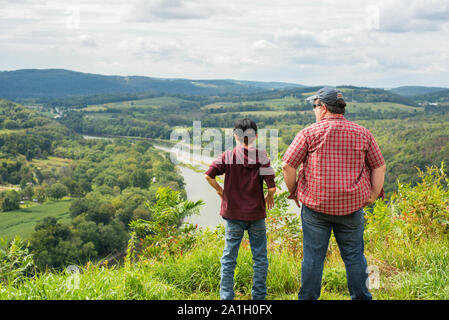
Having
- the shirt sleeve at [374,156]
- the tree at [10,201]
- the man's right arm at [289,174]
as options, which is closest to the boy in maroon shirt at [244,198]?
the man's right arm at [289,174]

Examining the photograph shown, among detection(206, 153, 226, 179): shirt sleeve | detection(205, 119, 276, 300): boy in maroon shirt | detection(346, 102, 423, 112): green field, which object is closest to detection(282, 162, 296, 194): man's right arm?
detection(205, 119, 276, 300): boy in maroon shirt

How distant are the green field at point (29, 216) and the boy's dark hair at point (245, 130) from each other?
4553 centimetres

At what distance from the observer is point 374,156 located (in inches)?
112

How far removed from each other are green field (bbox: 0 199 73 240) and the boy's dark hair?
45.5 metres

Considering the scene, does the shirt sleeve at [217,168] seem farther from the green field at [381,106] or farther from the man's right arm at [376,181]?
the green field at [381,106]

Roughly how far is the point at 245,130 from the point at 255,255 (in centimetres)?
105

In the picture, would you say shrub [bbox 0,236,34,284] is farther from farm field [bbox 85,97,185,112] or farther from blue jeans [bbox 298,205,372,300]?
farm field [bbox 85,97,185,112]

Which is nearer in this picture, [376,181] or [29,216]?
[376,181]

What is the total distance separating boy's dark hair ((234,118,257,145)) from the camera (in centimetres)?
307

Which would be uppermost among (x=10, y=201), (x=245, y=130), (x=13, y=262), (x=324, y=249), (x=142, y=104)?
(x=142, y=104)

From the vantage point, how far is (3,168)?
234 feet

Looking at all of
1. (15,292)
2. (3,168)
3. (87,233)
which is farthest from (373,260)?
(3,168)

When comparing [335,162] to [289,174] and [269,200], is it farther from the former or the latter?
[269,200]

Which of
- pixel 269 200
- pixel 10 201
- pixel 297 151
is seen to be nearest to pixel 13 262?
pixel 269 200
